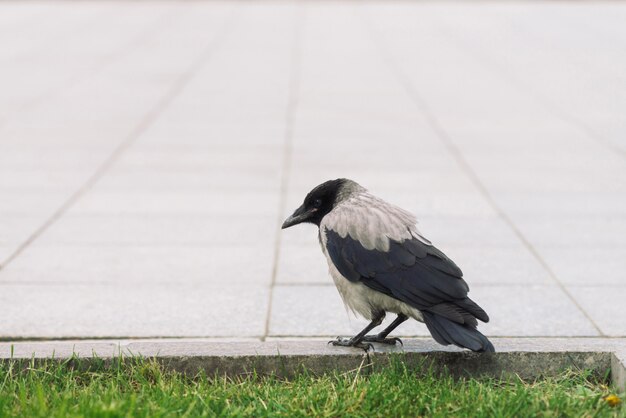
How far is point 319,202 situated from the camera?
551 cm

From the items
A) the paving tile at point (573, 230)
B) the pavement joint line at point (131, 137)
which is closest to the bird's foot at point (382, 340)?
the paving tile at point (573, 230)

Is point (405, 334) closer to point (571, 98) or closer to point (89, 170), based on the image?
point (89, 170)

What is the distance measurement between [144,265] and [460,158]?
4.95 m

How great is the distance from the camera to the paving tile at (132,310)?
5879 millimetres

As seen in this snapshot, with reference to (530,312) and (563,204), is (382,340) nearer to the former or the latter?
(530,312)

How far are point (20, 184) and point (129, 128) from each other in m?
3.14

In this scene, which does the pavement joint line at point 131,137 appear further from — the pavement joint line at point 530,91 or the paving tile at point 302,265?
the pavement joint line at point 530,91

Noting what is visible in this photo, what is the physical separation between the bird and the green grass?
27 centimetres

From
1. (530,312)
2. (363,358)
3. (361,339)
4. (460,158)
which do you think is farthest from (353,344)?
(460,158)

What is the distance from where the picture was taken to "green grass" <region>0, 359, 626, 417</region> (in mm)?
4422

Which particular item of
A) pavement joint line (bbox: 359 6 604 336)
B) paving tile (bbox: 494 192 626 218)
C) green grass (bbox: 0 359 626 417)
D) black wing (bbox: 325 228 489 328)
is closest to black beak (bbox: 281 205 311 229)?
black wing (bbox: 325 228 489 328)

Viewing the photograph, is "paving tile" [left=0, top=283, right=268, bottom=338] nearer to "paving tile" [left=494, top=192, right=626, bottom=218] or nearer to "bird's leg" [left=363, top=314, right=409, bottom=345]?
"bird's leg" [left=363, top=314, right=409, bottom=345]

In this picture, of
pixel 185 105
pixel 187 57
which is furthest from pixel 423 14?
pixel 185 105

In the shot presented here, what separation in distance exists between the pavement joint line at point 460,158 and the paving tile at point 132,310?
6.71 ft
